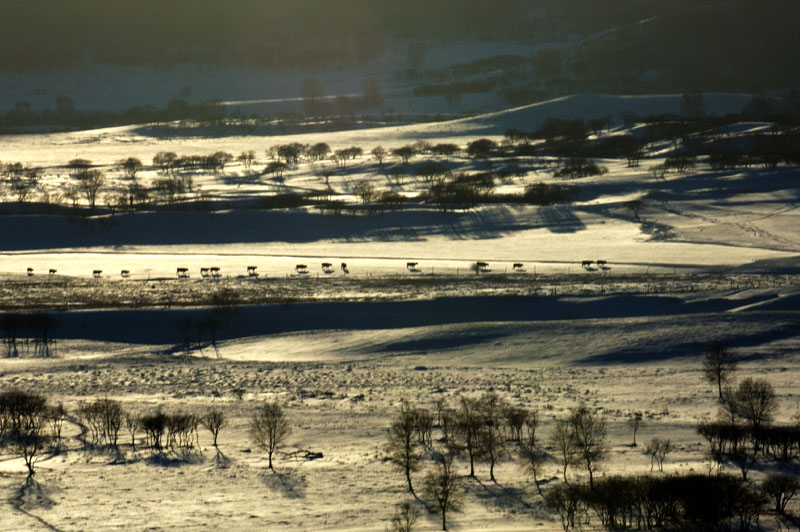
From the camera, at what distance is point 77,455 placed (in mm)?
26578

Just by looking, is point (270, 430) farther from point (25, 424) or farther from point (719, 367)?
point (719, 367)

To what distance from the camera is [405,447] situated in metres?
25.0

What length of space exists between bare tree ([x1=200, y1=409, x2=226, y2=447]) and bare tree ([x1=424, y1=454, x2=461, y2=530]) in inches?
294

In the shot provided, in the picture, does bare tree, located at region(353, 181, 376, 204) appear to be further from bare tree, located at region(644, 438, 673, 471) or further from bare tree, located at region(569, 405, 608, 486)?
bare tree, located at region(644, 438, 673, 471)

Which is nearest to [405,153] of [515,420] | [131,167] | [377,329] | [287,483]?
[131,167]

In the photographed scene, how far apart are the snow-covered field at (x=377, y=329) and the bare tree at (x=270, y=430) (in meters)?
0.48

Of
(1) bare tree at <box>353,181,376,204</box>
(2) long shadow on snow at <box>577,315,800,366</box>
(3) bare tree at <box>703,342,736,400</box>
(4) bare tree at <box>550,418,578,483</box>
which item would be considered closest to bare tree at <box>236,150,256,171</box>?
(1) bare tree at <box>353,181,376,204</box>

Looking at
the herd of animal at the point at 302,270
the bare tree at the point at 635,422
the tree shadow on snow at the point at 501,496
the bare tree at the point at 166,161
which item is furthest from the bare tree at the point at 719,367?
the bare tree at the point at 166,161

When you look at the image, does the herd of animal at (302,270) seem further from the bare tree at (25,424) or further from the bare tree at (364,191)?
the bare tree at (25,424)

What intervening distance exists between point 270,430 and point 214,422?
131 inches

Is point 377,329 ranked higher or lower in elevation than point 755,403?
higher

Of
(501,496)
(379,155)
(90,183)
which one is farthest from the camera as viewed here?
(379,155)

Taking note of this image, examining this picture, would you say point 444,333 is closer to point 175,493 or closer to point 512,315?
point 512,315

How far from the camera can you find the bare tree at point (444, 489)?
21.1 m
